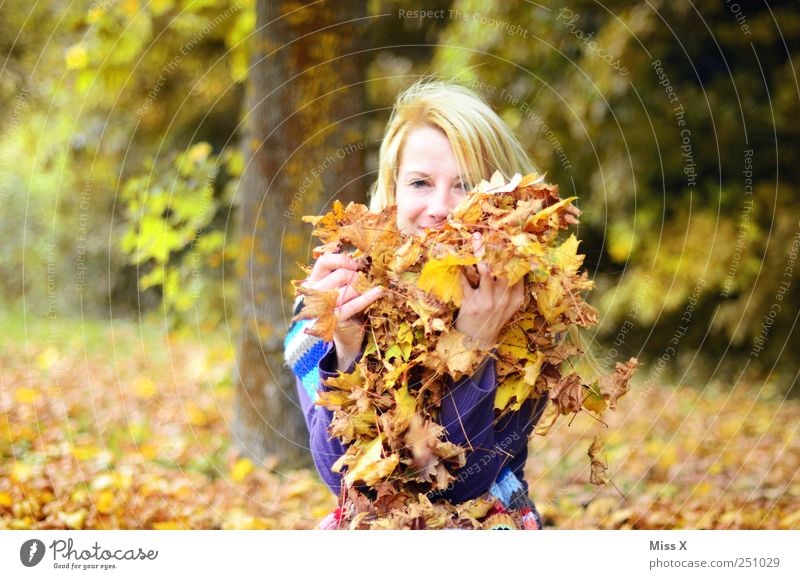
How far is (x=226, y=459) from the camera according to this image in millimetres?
3680

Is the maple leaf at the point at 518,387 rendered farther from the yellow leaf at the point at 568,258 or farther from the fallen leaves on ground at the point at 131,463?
the fallen leaves on ground at the point at 131,463

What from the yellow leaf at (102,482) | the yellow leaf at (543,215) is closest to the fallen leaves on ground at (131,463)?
the yellow leaf at (102,482)

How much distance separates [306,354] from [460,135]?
63cm

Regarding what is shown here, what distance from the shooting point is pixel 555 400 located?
169 cm

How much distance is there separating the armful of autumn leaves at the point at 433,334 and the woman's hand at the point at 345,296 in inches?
0.7

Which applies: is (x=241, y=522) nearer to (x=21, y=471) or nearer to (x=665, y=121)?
(x=21, y=471)

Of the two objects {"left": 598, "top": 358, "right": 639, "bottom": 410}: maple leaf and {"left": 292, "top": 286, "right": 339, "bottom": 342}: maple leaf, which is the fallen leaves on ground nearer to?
{"left": 292, "top": 286, "right": 339, "bottom": 342}: maple leaf

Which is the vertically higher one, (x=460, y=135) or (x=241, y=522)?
(x=460, y=135)

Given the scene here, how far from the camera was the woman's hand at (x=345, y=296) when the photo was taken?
1.62 m

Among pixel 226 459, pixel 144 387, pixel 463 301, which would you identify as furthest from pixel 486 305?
pixel 144 387

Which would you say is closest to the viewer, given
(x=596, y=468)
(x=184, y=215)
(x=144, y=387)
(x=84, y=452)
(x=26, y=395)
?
(x=596, y=468)

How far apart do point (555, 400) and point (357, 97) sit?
1.96 meters

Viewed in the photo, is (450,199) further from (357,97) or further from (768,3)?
(768,3)

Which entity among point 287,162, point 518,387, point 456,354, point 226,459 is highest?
point 287,162
